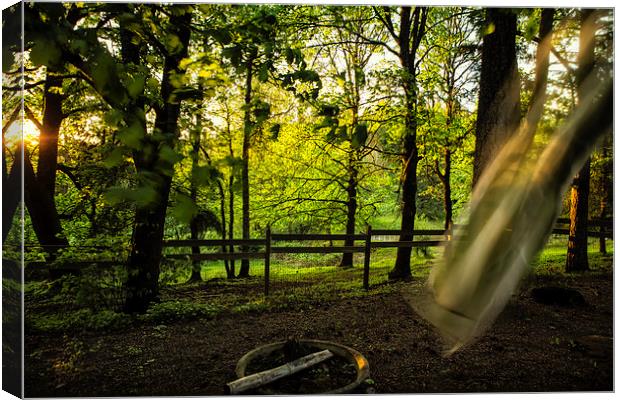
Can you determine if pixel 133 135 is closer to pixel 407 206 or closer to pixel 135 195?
pixel 135 195

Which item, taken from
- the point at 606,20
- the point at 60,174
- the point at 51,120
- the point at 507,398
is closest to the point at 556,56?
the point at 606,20

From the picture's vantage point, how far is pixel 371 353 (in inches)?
181

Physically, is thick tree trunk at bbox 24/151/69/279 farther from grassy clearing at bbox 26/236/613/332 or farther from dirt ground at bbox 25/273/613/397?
dirt ground at bbox 25/273/613/397

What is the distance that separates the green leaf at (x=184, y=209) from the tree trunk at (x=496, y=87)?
86.4 inches

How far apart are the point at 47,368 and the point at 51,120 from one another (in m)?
4.67

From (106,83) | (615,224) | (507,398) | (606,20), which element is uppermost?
(606,20)

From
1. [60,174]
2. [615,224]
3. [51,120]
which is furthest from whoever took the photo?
[60,174]

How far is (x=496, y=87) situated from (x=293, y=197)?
897cm

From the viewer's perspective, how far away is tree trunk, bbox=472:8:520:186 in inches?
107

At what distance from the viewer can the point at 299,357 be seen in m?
3.76

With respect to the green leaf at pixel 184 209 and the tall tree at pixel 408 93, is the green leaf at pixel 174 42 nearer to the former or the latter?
the green leaf at pixel 184 209

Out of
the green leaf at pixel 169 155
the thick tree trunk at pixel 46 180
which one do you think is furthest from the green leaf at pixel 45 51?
the thick tree trunk at pixel 46 180

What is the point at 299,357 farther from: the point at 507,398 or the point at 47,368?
the point at 47,368

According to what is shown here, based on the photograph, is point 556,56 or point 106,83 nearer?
point 106,83
